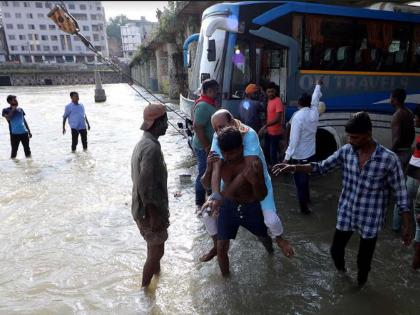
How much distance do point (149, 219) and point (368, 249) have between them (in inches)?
77.3

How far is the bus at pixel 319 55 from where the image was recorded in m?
6.33

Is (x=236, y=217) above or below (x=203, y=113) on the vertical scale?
below


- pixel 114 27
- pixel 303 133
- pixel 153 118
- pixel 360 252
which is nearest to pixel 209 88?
pixel 303 133

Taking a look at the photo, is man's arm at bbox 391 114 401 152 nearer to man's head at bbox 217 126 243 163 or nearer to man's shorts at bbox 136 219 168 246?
man's head at bbox 217 126 243 163

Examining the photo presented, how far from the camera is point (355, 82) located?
22.8ft

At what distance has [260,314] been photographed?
3.01m

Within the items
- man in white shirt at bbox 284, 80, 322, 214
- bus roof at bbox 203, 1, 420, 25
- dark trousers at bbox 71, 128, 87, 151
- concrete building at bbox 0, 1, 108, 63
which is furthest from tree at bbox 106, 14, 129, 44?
man in white shirt at bbox 284, 80, 322, 214

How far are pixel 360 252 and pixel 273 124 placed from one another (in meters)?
3.33

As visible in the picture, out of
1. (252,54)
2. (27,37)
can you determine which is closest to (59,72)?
(27,37)

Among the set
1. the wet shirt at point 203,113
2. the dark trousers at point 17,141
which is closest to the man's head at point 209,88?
the wet shirt at point 203,113

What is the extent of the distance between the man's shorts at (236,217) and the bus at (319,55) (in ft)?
11.8

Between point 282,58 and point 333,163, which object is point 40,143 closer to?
point 282,58

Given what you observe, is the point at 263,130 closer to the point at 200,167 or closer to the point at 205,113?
the point at 200,167

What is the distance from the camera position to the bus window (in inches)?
250
